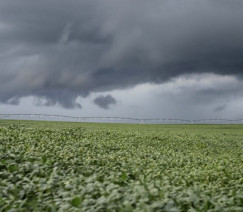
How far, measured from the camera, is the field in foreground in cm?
797

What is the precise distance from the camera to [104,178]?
40.3ft

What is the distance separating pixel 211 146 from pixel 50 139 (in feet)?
45.9

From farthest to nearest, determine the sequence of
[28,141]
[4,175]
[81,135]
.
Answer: [81,135] < [28,141] < [4,175]

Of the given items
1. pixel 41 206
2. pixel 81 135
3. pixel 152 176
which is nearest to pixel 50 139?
pixel 81 135

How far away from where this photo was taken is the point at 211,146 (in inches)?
1181

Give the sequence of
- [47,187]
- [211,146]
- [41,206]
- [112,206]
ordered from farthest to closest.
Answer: [211,146] < [47,187] < [41,206] < [112,206]

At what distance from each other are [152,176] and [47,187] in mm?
4543

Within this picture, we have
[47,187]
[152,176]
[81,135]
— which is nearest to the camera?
[47,187]

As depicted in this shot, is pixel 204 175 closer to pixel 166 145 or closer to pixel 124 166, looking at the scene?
pixel 124 166

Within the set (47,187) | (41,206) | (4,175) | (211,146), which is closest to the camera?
(41,206)

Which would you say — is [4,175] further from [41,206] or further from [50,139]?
[50,139]

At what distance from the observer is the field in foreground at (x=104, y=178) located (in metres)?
7.97

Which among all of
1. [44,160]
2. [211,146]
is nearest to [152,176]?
[44,160]

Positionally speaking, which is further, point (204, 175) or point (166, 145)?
point (166, 145)
